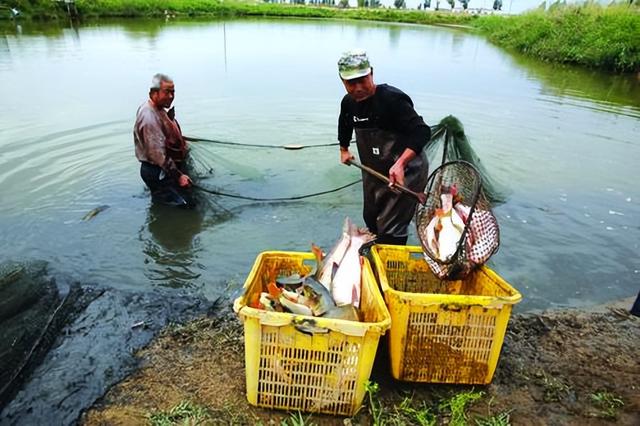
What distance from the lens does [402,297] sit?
8.64ft

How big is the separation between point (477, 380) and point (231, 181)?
481 centimetres

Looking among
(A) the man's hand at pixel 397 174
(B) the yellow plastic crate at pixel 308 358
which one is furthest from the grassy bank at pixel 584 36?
(B) the yellow plastic crate at pixel 308 358

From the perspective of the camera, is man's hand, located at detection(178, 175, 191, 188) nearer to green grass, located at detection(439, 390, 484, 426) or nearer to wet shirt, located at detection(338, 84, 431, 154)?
wet shirt, located at detection(338, 84, 431, 154)

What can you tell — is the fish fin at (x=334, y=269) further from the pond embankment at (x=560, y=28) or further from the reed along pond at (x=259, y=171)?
the pond embankment at (x=560, y=28)

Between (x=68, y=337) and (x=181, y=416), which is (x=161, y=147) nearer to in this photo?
(x=68, y=337)

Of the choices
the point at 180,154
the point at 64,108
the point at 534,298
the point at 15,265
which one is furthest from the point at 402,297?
the point at 64,108

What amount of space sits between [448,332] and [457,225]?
0.74 m

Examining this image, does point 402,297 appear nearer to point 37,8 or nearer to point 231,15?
point 37,8

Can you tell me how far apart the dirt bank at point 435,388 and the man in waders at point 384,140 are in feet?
4.16

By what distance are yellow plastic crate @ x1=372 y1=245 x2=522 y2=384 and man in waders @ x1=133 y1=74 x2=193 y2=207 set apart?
11.4ft

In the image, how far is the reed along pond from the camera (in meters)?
4.82

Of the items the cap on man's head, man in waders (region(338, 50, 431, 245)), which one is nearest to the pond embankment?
man in waders (region(338, 50, 431, 245))

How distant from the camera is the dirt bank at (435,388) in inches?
104

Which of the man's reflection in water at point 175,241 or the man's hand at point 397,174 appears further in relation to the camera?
the man's reflection in water at point 175,241
